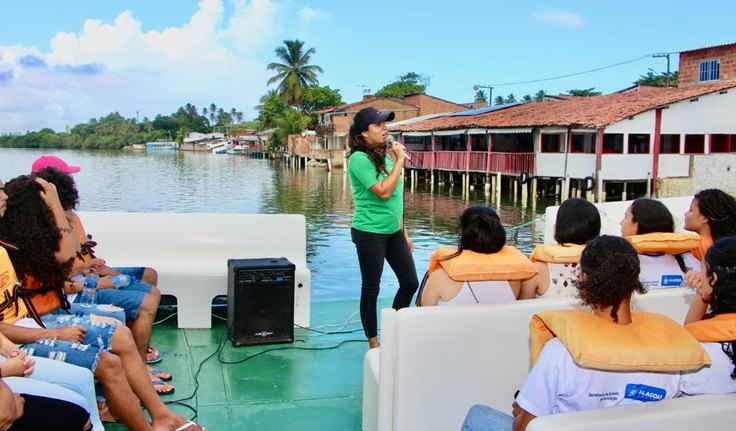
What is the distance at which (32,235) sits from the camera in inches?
104

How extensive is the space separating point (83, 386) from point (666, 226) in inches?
101

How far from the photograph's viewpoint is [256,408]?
3117 mm

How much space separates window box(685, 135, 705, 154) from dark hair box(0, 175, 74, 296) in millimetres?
26822

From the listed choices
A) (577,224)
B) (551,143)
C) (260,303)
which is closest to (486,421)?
(577,224)

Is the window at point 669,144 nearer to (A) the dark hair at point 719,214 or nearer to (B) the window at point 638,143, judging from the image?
(B) the window at point 638,143

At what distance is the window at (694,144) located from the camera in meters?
25.5

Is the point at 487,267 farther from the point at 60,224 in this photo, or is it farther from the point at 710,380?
the point at 60,224

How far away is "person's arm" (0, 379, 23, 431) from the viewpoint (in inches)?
70.9

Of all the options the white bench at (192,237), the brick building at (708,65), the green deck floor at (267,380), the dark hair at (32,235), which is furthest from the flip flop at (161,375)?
the brick building at (708,65)

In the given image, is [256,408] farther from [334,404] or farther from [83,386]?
[83,386]

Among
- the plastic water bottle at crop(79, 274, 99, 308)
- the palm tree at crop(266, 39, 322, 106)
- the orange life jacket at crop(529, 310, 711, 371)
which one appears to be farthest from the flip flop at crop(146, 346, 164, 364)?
the palm tree at crop(266, 39, 322, 106)

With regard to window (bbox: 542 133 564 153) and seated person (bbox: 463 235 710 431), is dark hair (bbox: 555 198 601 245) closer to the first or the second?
seated person (bbox: 463 235 710 431)

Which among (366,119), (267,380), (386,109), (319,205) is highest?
(386,109)

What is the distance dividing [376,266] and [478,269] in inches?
44.8
